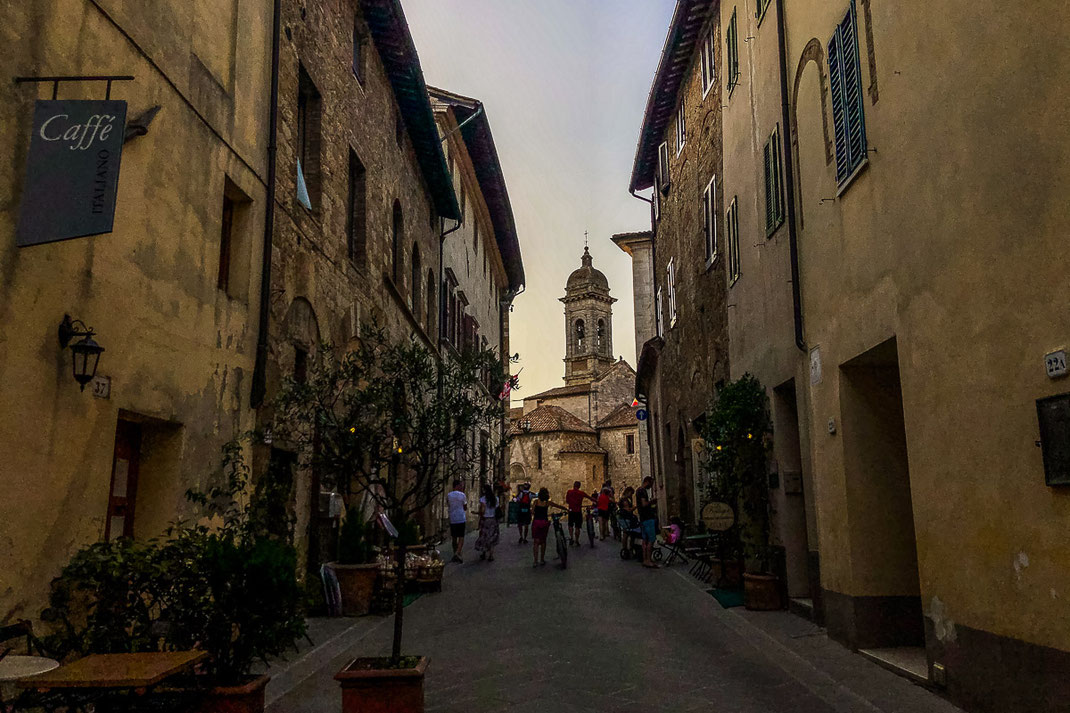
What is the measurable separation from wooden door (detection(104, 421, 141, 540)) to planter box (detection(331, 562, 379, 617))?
3.70 metres

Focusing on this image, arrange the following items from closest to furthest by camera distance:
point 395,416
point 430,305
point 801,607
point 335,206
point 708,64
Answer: point 395,416
point 801,607
point 335,206
point 708,64
point 430,305

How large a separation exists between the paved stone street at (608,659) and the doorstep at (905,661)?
0.30ft

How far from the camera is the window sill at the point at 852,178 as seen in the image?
7.08 m

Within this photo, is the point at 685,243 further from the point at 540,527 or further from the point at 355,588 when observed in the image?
the point at 355,588

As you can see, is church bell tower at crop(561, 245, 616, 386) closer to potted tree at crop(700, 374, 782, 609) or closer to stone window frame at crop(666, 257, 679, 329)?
stone window frame at crop(666, 257, 679, 329)

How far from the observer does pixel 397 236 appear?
16.6 m

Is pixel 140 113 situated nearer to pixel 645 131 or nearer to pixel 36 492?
pixel 36 492

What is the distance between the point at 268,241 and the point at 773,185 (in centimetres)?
588

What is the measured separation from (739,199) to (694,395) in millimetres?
4929

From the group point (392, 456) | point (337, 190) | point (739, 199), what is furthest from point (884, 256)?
point (337, 190)

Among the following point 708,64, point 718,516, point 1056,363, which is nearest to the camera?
point 1056,363

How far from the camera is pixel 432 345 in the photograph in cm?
2031

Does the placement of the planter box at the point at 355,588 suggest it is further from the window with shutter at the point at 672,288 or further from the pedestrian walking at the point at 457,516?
the window with shutter at the point at 672,288

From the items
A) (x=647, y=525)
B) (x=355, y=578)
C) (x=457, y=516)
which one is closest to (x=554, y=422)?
(x=457, y=516)
